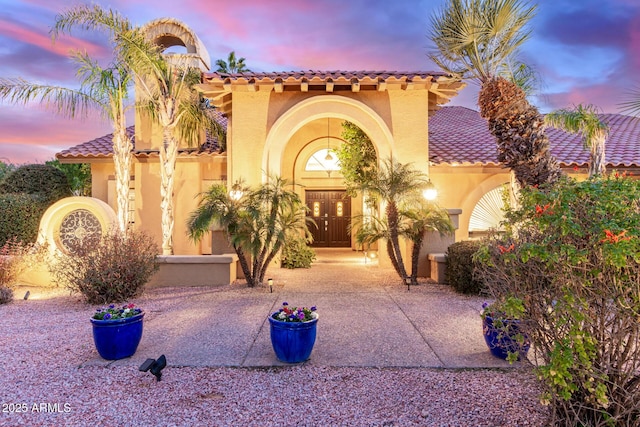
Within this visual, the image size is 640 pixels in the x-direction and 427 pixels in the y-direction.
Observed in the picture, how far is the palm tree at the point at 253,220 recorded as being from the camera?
8.73 metres

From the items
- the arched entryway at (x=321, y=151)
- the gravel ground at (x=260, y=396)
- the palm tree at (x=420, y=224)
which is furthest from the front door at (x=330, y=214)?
the gravel ground at (x=260, y=396)

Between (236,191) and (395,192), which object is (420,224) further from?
(236,191)

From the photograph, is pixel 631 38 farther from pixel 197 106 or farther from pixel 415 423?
pixel 197 106

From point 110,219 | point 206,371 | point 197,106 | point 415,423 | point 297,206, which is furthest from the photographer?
point 197,106

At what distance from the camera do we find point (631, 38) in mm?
10047

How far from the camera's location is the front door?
56.3 ft

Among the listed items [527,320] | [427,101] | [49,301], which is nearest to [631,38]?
[427,101]

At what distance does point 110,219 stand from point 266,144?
16.0 ft

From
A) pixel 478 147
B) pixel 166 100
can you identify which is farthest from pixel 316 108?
pixel 478 147

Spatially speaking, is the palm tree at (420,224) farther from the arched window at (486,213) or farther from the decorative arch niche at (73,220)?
the decorative arch niche at (73,220)

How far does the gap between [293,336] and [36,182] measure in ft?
46.4

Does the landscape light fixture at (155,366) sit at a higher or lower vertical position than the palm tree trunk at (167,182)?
lower

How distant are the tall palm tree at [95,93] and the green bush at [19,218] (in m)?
3.06

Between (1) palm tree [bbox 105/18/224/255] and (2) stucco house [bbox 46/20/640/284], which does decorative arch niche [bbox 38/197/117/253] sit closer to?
(1) palm tree [bbox 105/18/224/255]
